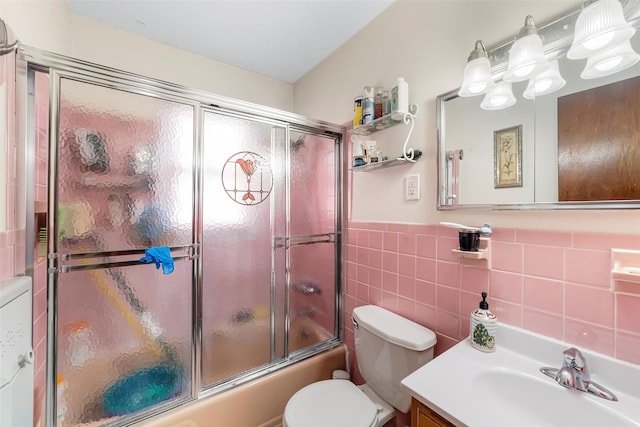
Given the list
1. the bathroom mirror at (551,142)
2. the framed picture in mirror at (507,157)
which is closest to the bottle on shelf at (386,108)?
the bathroom mirror at (551,142)

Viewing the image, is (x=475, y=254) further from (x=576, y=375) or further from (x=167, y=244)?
(x=167, y=244)

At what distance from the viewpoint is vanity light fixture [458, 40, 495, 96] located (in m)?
0.98

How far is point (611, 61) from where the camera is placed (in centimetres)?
75

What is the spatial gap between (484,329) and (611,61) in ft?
3.10

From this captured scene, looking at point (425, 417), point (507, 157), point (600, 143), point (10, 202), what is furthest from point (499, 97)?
point (10, 202)

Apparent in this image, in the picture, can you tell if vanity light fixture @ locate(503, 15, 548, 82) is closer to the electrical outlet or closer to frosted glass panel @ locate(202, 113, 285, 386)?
the electrical outlet

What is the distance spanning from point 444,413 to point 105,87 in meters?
1.67

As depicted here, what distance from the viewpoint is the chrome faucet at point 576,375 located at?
72cm

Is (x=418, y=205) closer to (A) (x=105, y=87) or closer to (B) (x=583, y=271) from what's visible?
(B) (x=583, y=271)

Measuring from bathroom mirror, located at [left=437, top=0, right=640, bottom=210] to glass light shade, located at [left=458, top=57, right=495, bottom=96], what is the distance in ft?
0.18

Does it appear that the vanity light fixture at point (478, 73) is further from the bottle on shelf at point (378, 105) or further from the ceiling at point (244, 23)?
the ceiling at point (244, 23)

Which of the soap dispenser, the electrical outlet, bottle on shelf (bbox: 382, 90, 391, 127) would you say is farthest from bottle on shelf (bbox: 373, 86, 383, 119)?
the soap dispenser

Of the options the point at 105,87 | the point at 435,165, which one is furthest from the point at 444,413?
the point at 105,87

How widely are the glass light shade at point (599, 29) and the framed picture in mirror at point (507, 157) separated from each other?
0.85 ft
